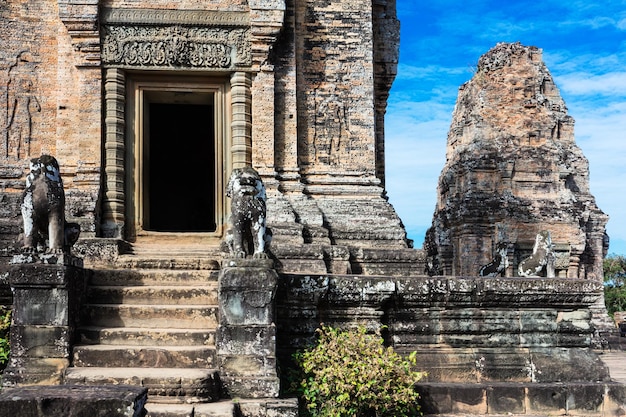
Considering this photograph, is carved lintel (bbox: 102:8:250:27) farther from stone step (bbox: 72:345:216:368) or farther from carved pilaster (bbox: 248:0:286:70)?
stone step (bbox: 72:345:216:368)

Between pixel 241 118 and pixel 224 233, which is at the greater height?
pixel 241 118

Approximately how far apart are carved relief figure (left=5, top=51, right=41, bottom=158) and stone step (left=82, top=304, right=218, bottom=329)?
3938 mm

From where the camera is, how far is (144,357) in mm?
7777

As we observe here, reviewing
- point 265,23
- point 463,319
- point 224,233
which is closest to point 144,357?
point 463,319

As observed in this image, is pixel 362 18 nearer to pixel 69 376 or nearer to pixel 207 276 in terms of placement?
pixel 207 276

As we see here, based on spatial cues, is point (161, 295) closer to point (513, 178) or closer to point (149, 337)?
point (149, 337)

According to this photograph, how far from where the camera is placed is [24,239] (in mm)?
8023

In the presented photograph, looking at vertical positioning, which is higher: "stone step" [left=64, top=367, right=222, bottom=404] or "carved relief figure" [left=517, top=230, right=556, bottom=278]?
"carved relief figure" [left=517, top=230, right=556, bottom=278]

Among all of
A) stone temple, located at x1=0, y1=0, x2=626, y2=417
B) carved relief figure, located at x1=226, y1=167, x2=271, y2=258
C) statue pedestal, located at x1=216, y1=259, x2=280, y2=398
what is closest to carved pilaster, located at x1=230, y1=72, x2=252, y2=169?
stone temple, located at x1=0, y1=0, x2=626, y2=417

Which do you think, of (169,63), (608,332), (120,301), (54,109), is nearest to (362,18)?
(169,63)

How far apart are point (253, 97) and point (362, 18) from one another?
6.82 feet

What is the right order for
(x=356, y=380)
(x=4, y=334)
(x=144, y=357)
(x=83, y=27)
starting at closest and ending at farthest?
(x=356, y=380) → (x=144, y=357) → (x=4, y=334) → (x=83, y=27)

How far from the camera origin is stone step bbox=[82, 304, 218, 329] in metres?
8.46

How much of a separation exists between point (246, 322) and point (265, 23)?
16.8 ft
